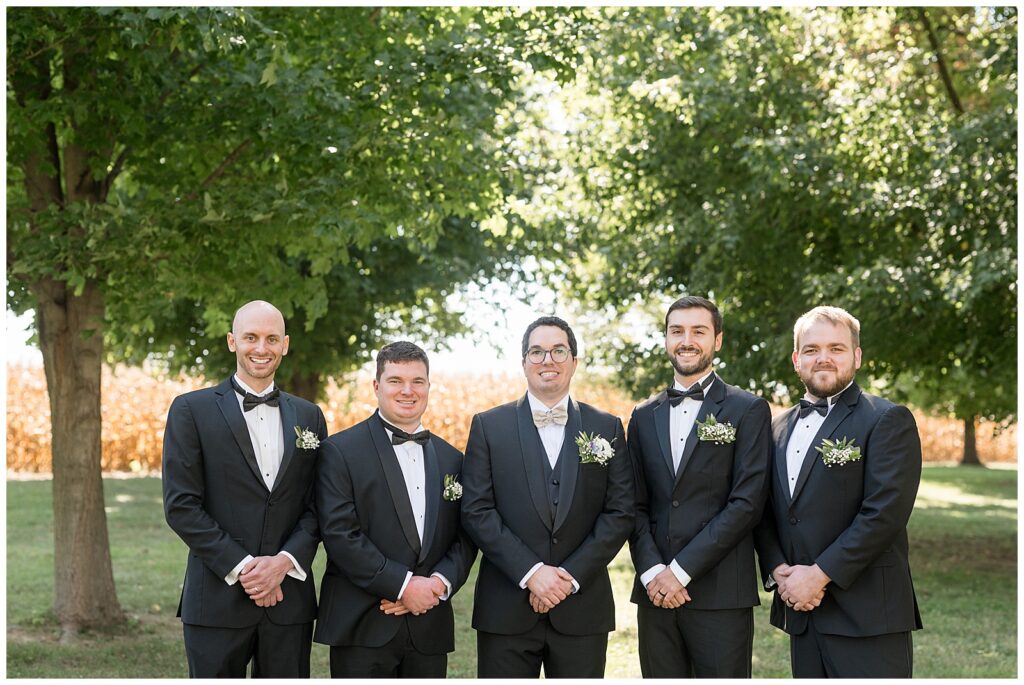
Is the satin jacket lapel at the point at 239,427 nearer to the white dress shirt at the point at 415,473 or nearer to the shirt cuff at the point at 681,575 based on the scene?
the white dress shirt at the point at 415,473

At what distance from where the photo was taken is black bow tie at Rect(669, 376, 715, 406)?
5.05 metres

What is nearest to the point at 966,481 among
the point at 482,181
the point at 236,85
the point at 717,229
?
the point at 717,229

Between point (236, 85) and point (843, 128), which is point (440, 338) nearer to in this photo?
point (843, 128)

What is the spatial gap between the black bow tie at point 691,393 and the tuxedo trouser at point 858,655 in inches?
45.2

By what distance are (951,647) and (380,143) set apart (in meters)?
6.62

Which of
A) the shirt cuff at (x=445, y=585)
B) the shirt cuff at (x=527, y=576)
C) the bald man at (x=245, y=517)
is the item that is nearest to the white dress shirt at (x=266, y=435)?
the bald man at (x=245, y=517)

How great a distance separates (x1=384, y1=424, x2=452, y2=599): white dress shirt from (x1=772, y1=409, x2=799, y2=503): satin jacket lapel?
1.65 metres

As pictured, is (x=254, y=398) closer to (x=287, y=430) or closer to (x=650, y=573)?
(x=287, y=430)

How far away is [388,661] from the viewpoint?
4.86m

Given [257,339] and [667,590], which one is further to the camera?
[257,339]

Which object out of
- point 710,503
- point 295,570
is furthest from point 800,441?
point 295,570

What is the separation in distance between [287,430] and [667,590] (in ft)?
6.32

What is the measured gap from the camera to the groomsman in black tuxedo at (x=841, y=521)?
4.76 m

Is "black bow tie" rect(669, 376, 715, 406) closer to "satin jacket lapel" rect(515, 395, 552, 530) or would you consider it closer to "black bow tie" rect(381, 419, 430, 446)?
"satin jacket lapel" rect(515, 395, 552, 530)
